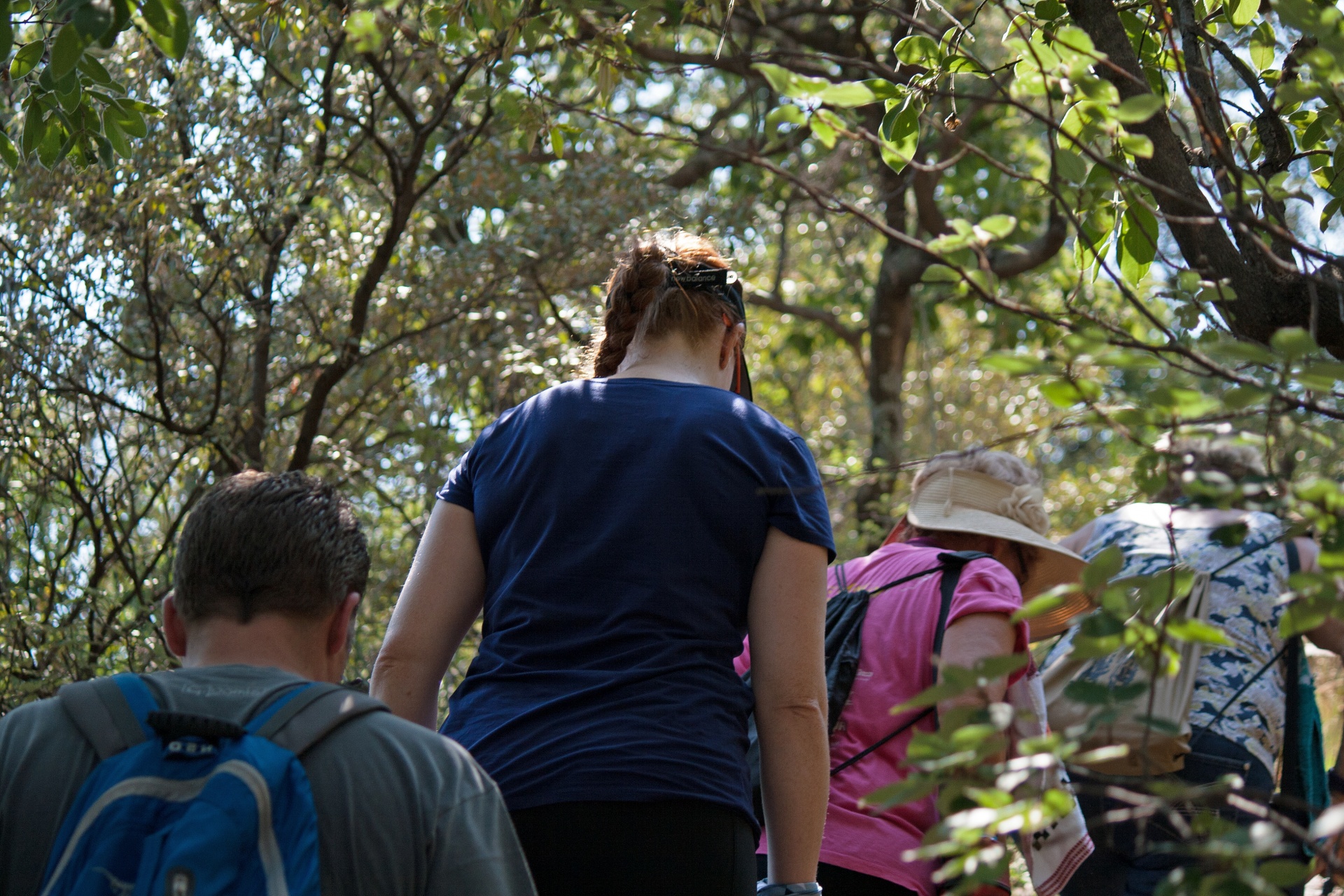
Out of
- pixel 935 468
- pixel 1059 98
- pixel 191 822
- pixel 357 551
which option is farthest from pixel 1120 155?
pixel 191 822

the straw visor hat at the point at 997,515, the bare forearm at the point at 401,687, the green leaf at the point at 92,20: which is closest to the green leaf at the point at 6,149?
the green leaf at the point at 92,20

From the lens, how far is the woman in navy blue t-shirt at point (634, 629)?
1790 millimetres

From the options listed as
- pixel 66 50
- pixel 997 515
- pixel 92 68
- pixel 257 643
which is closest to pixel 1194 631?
pixel 257 643

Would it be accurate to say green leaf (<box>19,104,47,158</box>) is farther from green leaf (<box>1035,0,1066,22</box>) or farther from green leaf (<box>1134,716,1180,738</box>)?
green leaf (<box>1134,716,1180,738</box>)

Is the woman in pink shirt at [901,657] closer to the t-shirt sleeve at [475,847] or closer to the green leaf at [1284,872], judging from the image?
the t-shirt sleeve at [475,847]

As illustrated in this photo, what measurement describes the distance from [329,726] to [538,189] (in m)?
4.34

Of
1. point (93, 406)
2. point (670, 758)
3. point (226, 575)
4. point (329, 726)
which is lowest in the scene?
point (670, 758)

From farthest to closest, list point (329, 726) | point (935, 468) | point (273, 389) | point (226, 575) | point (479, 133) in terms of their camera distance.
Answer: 1. point (479, 133)
2. point (273, 389)
3. point (935, 468)
4. point (226, 575)
5. point (329, 726)

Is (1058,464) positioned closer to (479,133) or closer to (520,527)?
(479,133)

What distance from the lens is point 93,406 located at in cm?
428

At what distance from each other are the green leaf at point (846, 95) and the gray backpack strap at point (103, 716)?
3.30 ft

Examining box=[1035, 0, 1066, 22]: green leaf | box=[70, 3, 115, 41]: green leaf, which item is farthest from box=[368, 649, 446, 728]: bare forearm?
box=[1035, 0, 1066, 22]: green leaf

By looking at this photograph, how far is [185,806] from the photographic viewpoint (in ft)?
4.41

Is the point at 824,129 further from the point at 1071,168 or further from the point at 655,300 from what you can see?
the point at 655,300
